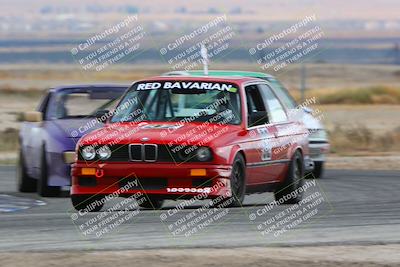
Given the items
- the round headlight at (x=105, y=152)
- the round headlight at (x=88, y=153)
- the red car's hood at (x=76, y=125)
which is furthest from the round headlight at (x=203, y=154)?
the red car's hood at (x=76, y=125)

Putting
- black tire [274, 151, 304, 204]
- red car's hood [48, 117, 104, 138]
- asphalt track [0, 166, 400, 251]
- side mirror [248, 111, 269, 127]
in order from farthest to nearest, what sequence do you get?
1. red car's hood [48, 117, 104, 138]
2. black tire [274, 151, 304, 204]
3. side mirror [248, 111, 269, 127]
4. asphalt track [0, 166, 400, 251]

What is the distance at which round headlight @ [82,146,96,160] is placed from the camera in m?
13.9

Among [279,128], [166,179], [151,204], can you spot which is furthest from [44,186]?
[166,179]

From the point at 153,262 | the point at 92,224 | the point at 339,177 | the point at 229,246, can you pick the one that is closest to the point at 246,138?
the point at 92,224

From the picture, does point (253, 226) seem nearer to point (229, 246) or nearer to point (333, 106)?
point (229, 246)

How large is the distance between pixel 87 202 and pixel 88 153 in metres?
0.53

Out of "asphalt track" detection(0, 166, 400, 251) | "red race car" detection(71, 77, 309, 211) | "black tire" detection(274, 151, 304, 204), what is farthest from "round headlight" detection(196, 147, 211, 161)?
"black tire" detection(274, 151, 304, 204)

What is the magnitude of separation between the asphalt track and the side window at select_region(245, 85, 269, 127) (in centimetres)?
93

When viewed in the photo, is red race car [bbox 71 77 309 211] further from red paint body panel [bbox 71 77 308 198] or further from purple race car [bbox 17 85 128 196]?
purple race car [bbox 17 85 128 196]

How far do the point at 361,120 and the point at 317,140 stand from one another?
1918cm

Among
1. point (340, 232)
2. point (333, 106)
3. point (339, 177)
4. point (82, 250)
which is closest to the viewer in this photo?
point (82, 250)

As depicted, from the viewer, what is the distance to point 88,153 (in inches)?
547

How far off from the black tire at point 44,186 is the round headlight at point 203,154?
324cm

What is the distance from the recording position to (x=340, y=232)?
1208cm
